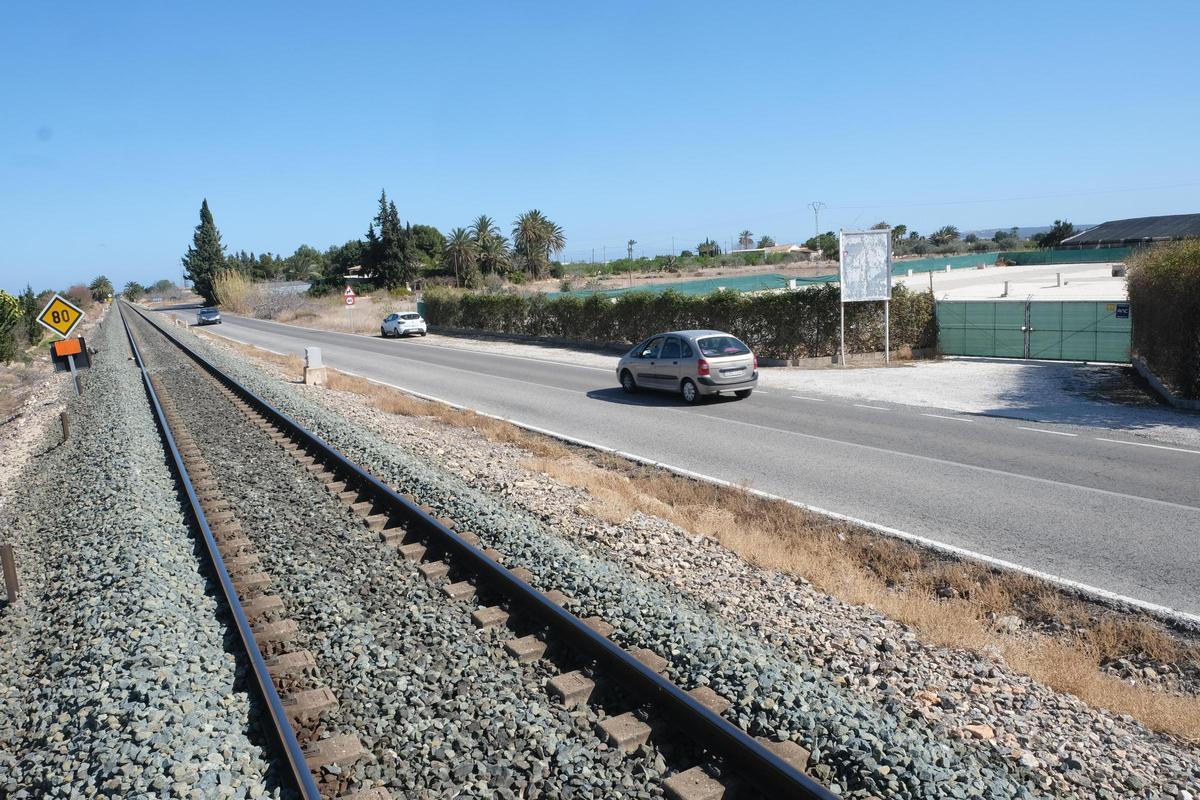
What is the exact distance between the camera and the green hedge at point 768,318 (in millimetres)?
25062

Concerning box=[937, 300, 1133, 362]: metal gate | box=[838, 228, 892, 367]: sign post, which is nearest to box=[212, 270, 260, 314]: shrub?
box=[838, 228, 892, 367]: sign post

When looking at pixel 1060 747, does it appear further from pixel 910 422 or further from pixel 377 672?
pixel 910 422

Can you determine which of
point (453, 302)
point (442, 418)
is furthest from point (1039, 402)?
point (453, 302)

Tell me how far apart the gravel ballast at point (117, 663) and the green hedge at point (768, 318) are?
742 inches

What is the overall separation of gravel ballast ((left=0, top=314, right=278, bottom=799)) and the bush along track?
8.15 feet

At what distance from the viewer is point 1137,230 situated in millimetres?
84375

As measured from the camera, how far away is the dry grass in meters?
5.77

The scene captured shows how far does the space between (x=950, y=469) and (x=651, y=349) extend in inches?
356

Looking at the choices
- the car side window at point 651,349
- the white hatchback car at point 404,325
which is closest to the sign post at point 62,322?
the car side window at point 651,349

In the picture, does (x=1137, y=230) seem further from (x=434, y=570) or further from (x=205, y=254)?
(x=205, y=254)

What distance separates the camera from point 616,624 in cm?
595

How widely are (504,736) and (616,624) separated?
4.72 ft

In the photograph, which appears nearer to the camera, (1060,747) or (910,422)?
(1060,747)

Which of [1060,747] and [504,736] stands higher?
[504,736]
